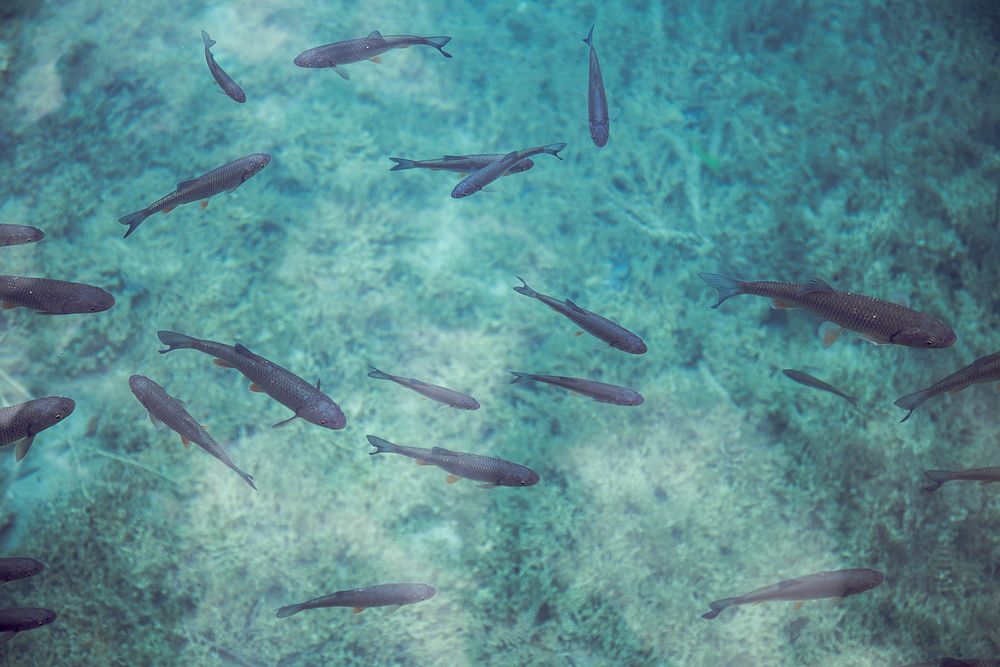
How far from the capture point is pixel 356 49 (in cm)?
501

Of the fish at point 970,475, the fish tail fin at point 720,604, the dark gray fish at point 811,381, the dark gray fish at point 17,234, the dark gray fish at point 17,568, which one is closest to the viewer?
the dark gray fish at point 17,568

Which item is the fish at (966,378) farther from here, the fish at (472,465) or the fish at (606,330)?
the fish at (472,465)

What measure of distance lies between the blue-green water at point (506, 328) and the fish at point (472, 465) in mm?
408

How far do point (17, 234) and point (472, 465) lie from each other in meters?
3.98

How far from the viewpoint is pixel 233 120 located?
5402mm

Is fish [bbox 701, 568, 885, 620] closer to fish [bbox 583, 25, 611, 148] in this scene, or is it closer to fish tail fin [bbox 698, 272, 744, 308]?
fish tail fin [bbox 698, 272, 744, 308]

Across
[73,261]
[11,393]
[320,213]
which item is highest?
[320,213]

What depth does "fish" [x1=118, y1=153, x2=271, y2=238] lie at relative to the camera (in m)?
4.23

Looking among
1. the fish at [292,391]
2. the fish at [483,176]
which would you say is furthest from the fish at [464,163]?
the fish at [292,391]

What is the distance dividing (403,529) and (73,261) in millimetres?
3587

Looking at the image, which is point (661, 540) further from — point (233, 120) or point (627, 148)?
point (233, 120)

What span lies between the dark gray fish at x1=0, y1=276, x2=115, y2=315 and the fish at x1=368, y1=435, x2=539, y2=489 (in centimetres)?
229

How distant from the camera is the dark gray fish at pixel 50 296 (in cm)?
390

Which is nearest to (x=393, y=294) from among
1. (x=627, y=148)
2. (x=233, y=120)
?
(x=233, y=120)
